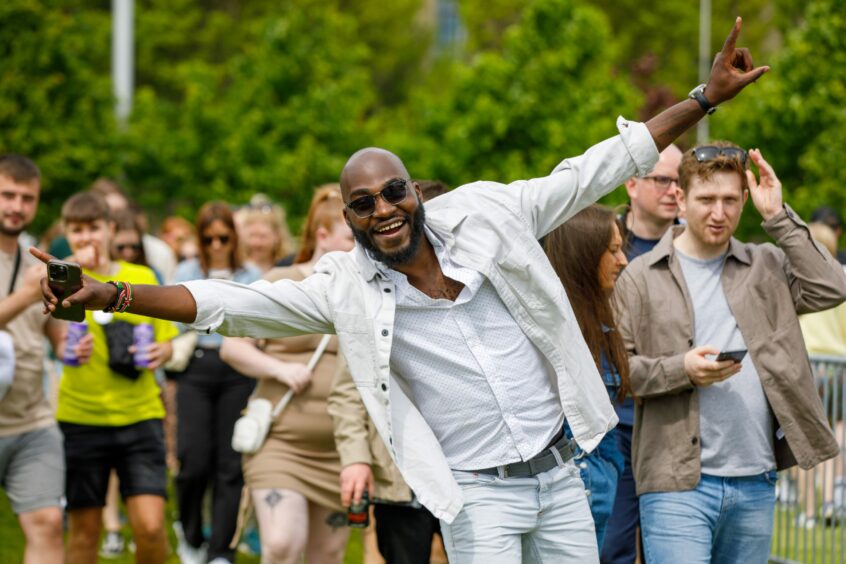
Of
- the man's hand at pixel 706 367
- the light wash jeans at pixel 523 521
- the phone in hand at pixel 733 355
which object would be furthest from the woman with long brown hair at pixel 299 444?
the phone in hand at pixel 733 355

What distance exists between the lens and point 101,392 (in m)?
7.28

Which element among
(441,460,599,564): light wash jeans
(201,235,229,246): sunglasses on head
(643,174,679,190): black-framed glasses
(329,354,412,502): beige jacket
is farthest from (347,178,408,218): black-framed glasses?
(201,235,229,246): sunglasses on head

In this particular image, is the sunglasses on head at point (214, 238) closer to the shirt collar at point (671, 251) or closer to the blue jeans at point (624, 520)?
the blue jeans at point (624, 520)

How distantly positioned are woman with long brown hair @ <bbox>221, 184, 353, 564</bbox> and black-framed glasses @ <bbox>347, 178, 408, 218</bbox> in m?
2.17

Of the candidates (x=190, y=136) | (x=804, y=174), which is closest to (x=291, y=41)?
(x=190, y=136)

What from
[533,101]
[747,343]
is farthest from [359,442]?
[533,101]

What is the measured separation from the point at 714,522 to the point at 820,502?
10.2ft

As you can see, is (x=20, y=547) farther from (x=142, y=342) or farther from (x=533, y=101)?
(x=533, y=101)

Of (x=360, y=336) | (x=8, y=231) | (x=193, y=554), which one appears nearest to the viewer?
(x=360, y=336)

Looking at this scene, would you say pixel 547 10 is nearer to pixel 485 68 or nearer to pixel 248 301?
pixel 485 68

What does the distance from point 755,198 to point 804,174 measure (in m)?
14.4

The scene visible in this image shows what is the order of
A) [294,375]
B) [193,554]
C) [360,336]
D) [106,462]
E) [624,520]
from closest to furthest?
[360,336], [624,520], [294,375], [106,462], [193,554]

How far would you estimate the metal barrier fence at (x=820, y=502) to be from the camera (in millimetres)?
8023

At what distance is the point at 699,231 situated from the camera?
567cm
